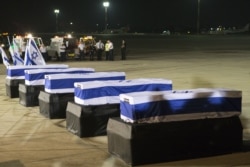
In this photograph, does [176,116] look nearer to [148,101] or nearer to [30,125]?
[148,101]

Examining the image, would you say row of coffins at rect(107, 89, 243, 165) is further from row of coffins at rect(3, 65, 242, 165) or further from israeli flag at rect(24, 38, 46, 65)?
israeli flag at rect(24, 38, 46, 65)

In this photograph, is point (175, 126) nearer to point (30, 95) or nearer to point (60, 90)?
point (60, 90)

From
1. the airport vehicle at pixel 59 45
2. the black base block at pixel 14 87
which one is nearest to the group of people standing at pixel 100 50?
the airport vehicle at pixel 59 45

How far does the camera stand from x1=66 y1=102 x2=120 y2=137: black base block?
9.96 metres

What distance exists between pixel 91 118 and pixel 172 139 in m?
2.53

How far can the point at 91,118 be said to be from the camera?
10.0m

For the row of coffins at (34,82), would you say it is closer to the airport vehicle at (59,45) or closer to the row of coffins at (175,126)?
the row of coffins at (175,126)

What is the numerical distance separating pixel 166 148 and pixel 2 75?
61.7ft

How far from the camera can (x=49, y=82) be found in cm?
1225

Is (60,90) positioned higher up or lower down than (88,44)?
lower down

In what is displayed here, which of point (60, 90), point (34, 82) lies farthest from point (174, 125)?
point (34, 82)

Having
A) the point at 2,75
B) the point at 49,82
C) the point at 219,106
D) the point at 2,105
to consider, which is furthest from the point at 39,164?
the point at 2,75

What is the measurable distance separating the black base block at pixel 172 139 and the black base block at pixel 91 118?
1495 millimetres

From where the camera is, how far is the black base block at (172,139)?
7.80m
